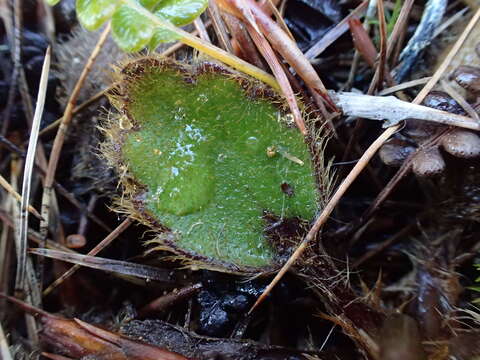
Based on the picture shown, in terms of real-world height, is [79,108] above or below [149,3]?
below

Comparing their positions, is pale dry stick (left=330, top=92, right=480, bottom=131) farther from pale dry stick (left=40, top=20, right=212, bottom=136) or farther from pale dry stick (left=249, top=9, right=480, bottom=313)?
pale dry stick (left=40, top=20, right=212, bottom=136)

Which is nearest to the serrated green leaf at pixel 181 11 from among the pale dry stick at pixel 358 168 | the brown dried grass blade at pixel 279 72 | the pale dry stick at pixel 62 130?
the brown dried grass blade at pixel 279 72

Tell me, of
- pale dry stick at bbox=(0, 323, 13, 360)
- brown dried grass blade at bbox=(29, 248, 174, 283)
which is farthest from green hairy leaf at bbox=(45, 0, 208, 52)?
pale dry stick at bbox=(0, 323, 13, 360)

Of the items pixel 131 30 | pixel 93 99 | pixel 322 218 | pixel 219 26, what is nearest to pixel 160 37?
pixel 131 30

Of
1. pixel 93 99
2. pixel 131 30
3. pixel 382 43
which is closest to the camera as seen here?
pixel 131 30

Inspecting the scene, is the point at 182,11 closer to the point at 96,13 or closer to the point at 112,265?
the point at 96,13

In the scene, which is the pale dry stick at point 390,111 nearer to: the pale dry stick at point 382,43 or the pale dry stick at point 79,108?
the pale dry stick at point 382,43
